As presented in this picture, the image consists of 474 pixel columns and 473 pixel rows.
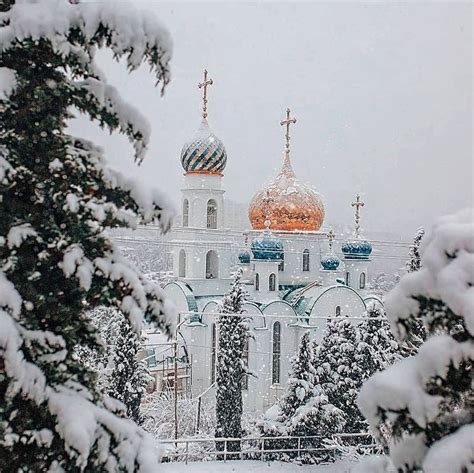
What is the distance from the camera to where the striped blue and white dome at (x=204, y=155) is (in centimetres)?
1927

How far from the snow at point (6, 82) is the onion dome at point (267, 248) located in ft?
49.6

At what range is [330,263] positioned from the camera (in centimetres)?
1934

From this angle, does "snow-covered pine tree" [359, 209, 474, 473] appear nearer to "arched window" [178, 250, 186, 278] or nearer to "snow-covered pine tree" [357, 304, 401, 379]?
"snow-covered pine tree" [357, 304, 401, 379]

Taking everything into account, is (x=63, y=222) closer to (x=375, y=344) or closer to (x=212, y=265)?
(x=375, y=344)

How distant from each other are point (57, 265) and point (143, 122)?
0.89 meters

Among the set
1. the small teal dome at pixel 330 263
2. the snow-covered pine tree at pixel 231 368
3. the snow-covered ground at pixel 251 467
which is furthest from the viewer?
the small teal dome at pixel 330 263

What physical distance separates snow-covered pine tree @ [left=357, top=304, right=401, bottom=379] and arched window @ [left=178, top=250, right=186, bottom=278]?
7896mm

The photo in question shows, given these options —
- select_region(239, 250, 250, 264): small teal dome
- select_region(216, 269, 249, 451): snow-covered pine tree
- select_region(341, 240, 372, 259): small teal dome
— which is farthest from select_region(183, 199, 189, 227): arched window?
select_region(216, 269, 249, 451): snow-covered pine tree

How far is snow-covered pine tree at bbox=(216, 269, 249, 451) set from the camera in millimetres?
12492

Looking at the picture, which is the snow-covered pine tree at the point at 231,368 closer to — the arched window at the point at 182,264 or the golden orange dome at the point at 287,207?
the arched window at the point at 182,264

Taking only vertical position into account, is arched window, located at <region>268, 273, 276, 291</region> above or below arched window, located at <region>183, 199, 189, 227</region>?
below

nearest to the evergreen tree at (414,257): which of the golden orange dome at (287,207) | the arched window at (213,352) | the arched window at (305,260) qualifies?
the arched window at (213,352)

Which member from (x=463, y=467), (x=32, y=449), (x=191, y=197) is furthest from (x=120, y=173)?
(x=191, y=197)

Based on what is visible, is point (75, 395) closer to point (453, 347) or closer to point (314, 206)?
→ point (453, 347)
